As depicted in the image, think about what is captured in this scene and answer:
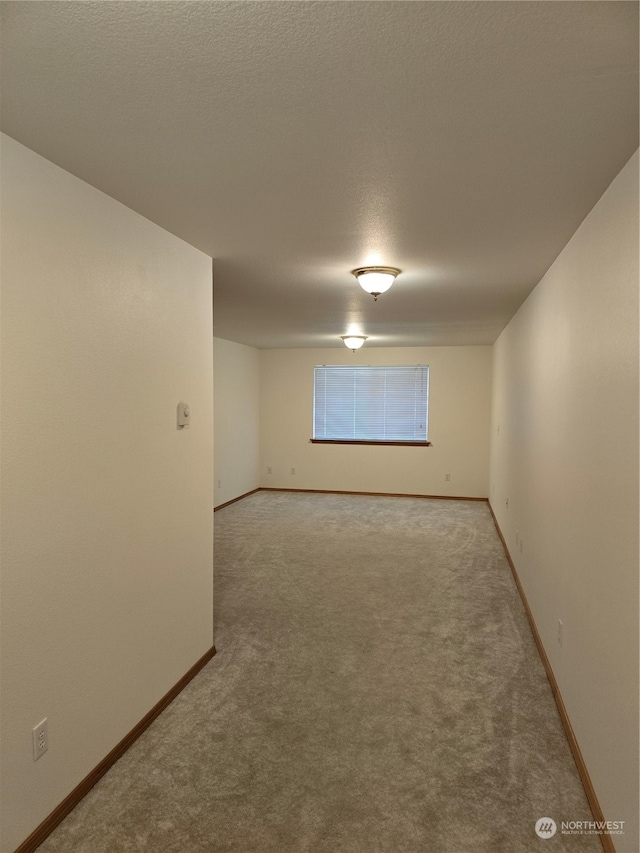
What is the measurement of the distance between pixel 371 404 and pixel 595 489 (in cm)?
653

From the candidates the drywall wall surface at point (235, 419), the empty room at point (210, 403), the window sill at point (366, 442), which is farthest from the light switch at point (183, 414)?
the window sill at point (366, 442)

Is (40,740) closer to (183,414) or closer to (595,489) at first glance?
(183,414)

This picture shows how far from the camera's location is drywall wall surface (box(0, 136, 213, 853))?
1735mm

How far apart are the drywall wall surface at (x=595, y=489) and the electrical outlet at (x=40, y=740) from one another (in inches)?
72.7

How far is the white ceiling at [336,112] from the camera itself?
1135 mm

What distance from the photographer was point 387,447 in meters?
8.38

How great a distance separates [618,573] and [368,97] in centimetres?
162

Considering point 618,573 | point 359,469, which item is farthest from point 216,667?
point 359,469

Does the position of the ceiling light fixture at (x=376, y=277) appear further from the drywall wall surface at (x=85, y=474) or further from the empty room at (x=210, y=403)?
the drywall wall surface at (x=85, y=474)

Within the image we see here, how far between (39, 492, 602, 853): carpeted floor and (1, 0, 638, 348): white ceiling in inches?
91.1

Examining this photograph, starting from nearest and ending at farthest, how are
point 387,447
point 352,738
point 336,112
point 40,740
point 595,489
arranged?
point 336,112 → point 40,740 → point 595,489 → point 352,738 → point 387,447

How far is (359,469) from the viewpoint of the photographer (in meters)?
8.50

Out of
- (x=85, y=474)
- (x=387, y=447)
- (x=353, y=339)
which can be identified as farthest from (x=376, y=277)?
(x=387, y=447)

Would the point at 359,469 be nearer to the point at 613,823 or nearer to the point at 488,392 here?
the point at 488,392
